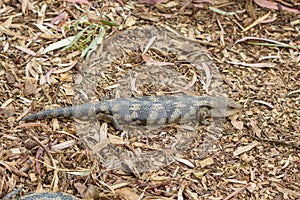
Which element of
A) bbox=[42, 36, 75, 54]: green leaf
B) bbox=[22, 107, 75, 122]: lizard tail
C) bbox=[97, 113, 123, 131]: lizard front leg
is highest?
bbox=[42, 36, 75, 54]: green leaf

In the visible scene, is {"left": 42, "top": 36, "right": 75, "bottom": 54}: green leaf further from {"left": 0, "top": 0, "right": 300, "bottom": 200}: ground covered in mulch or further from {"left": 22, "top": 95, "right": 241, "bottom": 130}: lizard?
{"left": 22, "top": 95, "right": 241, "bottom": 130}: lizard

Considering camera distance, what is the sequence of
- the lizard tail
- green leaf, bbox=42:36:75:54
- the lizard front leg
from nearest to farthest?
the lizard tail < the lizard front leg < green leaf, bbox=42:36:75:54

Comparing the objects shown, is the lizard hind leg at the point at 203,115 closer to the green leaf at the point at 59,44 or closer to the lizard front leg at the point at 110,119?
A: the lizard front leg at the point at 110,119

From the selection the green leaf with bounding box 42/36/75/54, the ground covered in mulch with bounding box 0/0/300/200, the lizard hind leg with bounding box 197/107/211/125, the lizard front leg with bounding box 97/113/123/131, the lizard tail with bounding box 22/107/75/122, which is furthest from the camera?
the green leaf with bounding box 42/36/75/54

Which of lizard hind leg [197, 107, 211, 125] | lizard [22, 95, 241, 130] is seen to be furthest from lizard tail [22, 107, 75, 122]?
lizard hind leg [197, 107, 211, 125]

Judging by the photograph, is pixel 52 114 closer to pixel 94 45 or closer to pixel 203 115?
pixel 94 45

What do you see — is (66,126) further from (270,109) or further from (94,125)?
(270,109)

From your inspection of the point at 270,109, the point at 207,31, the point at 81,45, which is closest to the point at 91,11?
the point at 81,45
